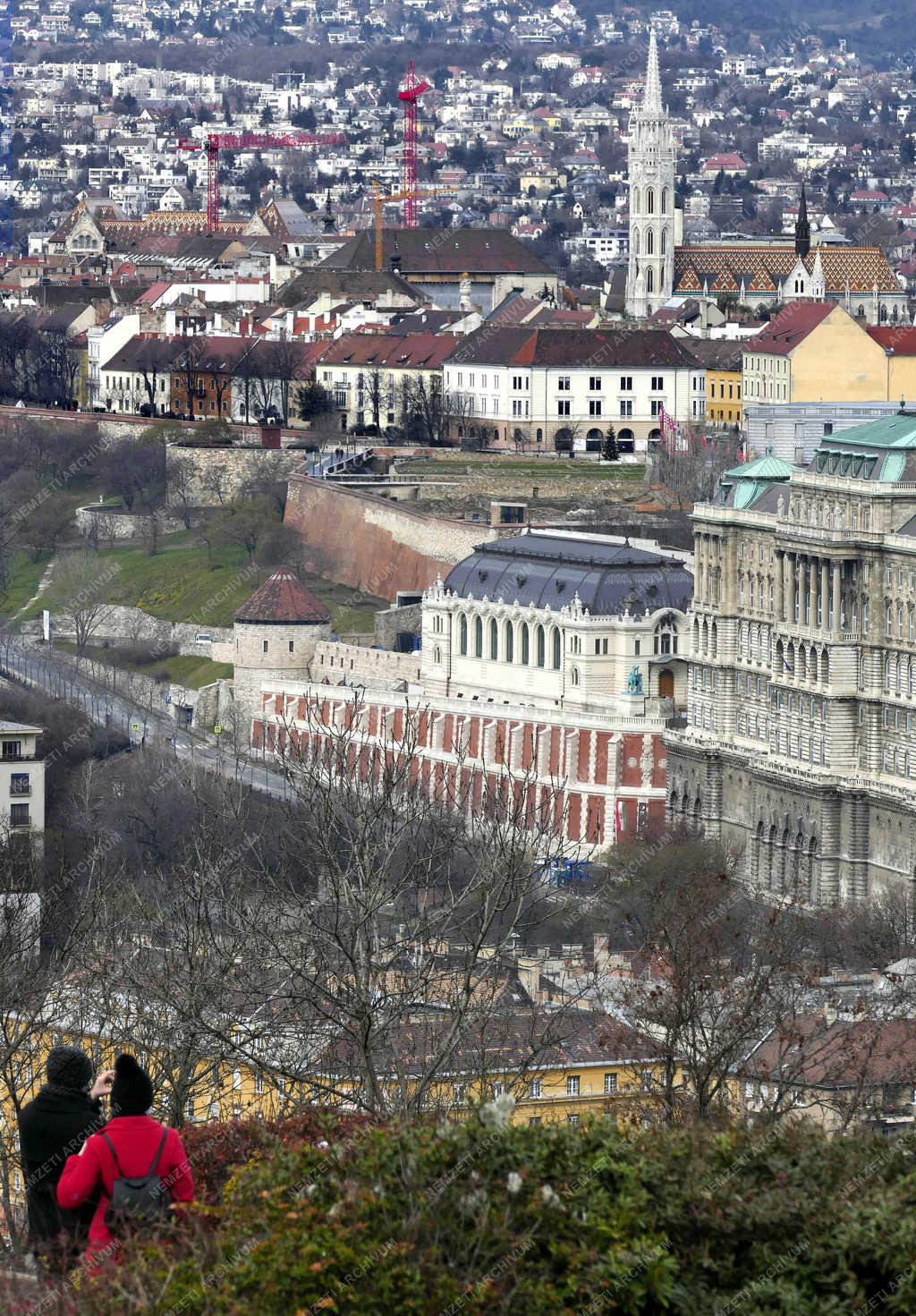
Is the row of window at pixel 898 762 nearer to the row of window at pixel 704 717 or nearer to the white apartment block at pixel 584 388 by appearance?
the row of window at pixel 704 717

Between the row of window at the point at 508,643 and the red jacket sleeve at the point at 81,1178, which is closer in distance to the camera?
the red jacket sleeve at the point at 81,1178

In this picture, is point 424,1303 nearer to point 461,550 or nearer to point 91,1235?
point 91,1235

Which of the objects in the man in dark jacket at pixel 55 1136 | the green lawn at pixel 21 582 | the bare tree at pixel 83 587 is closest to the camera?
the man in dark jacket at pixel 55 1136

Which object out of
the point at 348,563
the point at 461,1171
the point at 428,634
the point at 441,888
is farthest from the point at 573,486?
the point at 461,1171

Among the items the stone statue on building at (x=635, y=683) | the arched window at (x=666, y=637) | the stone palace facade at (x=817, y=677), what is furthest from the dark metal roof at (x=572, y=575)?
the stone palace facade at (x=817, y=677)

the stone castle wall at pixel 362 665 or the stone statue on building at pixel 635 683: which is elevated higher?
the stone statue on building at pixel 635 683

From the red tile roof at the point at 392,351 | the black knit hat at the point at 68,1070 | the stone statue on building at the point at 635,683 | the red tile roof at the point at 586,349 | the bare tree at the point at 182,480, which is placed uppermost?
the black knit hat at the point at 68,1070
